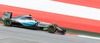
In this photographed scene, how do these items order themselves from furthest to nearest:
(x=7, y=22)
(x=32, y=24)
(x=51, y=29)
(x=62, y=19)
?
(x=62, y=19), (x=32, y=24), (x=7, y=22), (x=51, y=29)

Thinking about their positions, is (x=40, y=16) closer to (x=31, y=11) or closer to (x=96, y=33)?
(x=31, y=11)

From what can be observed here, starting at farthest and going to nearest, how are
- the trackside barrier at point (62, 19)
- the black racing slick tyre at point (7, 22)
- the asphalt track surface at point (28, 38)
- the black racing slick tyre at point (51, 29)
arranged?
the trackside barrier at point (62, 19) → the black racing slick tyre at point (7, 22) → the black racing slick tyre at point (51, 29) → the asphalt track surface at point (28, 38)

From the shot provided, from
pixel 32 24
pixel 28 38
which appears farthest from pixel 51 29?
pixel 28 38

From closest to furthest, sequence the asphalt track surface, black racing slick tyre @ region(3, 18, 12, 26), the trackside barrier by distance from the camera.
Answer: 1. the asphalt track surface
2. black racing slick tyre @ region(3, 18, 12, 26)
3. the trackside barrier

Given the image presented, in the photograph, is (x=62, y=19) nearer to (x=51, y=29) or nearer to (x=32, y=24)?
(x=32, y=24)

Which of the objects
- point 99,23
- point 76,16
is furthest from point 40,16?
point 99,23

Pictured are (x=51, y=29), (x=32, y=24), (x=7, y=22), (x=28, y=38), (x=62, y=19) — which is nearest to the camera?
(x=28, y=38)

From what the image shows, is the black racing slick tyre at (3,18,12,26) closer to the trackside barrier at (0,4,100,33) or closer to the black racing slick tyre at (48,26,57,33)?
the black racing slick tyre at (48,26,57,33)


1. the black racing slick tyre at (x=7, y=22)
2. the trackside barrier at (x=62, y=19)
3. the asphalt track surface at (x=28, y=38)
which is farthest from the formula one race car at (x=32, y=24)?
the trackside barrier at (x=62, y=19)

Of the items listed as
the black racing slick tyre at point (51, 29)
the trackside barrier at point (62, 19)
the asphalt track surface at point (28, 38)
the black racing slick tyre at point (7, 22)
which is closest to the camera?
the asphalt track surface at point (28, 38)

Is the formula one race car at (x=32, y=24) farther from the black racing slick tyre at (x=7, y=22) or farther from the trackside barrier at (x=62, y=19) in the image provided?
the trackside barrier at (x=62, y=19)

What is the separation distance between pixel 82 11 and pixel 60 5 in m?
1.43

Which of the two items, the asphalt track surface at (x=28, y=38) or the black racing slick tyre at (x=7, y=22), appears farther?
the black racing slick tyre at (x=7, y=22)

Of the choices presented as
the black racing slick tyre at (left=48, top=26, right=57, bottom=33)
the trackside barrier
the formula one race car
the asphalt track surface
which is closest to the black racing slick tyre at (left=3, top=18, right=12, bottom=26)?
the formula one race car
